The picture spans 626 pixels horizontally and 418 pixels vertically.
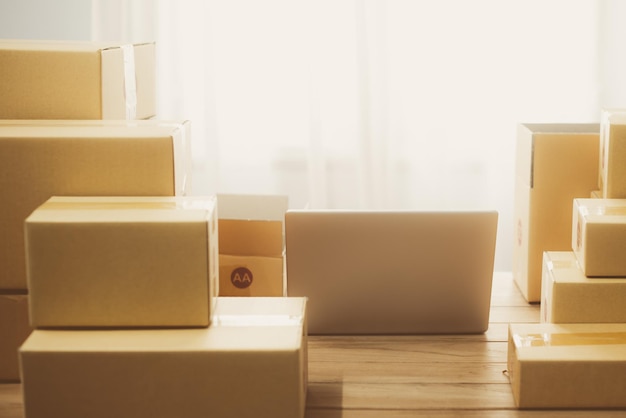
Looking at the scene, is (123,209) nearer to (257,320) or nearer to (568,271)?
(257,320)

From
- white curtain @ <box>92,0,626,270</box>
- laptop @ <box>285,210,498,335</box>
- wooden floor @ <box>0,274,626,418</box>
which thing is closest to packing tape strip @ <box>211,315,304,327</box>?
wooden floor @ <box>0,274,626,418</box>

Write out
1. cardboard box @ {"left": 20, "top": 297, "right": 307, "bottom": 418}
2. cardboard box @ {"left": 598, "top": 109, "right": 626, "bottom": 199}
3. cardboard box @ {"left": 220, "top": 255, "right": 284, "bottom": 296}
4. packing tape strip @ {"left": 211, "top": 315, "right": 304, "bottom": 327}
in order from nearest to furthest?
cardboard box @ {"left": 20, "top": 297, "right": 307, "bottom": 418}
packing tape strip @ {"left": 211, "top": 315, "right": 304, "bottom": 327}
cardboard box @ {"left": 598, "top": 109, "right": 626, "bottom": 199}
cardboard box @ {"left": 220, "top": 255, "right": 284, "bottom": 296}

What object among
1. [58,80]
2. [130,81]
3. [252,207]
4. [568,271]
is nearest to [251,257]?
[252,207]

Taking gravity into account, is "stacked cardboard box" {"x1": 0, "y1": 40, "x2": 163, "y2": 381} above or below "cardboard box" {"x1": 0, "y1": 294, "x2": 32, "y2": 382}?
above

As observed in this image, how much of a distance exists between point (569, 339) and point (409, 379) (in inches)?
11.1

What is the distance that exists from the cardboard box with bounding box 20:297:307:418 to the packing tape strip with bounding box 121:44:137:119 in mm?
606

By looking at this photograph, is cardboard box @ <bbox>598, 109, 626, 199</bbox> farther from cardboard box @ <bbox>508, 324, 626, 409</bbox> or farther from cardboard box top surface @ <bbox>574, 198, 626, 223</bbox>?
cardboard box @ <bbox>508, 324, 626, 409</bbox>

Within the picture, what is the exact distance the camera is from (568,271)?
1.74 meters

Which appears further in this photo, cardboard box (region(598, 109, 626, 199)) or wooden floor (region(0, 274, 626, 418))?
cardboard box (region(598, 109, 626, 199))

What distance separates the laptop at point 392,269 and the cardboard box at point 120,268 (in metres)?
0.35

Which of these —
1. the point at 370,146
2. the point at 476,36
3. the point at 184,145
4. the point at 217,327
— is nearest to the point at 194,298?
the point at 217,327

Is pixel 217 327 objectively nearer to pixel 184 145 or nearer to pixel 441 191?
pixel 184 145

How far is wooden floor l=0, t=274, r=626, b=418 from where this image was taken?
61.0 inches

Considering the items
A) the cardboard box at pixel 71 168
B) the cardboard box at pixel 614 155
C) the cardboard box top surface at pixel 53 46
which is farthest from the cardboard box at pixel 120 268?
the cardboard box at pixel 614 155
